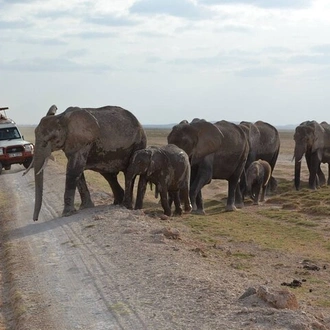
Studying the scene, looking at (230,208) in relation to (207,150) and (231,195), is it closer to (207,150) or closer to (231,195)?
(231,195)

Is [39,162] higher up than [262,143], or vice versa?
[39,162]

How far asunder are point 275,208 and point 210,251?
1029 centimetres

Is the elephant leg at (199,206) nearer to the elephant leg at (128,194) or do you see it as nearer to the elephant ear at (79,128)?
the elephant leg at (128,194)

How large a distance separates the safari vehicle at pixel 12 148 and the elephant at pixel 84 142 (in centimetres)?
1579

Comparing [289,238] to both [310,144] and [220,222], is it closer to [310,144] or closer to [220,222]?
[220,222]

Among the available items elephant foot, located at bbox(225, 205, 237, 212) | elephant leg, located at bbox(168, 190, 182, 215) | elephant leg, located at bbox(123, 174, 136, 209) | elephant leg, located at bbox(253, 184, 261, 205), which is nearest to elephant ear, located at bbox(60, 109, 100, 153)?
elephant leg, located at bbox(123, 174, 136, 209)

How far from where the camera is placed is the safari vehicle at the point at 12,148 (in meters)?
34.5

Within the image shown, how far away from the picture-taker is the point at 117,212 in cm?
1706

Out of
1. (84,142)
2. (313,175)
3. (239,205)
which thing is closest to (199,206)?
(239,205)

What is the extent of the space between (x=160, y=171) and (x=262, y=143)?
12358mm

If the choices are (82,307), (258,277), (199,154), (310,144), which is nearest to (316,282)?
(258,277)

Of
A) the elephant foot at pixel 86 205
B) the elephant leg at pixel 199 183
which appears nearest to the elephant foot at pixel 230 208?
the elephant leg at pixel 199 183

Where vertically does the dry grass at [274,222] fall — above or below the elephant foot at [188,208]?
below

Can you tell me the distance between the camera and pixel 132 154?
766 inches
